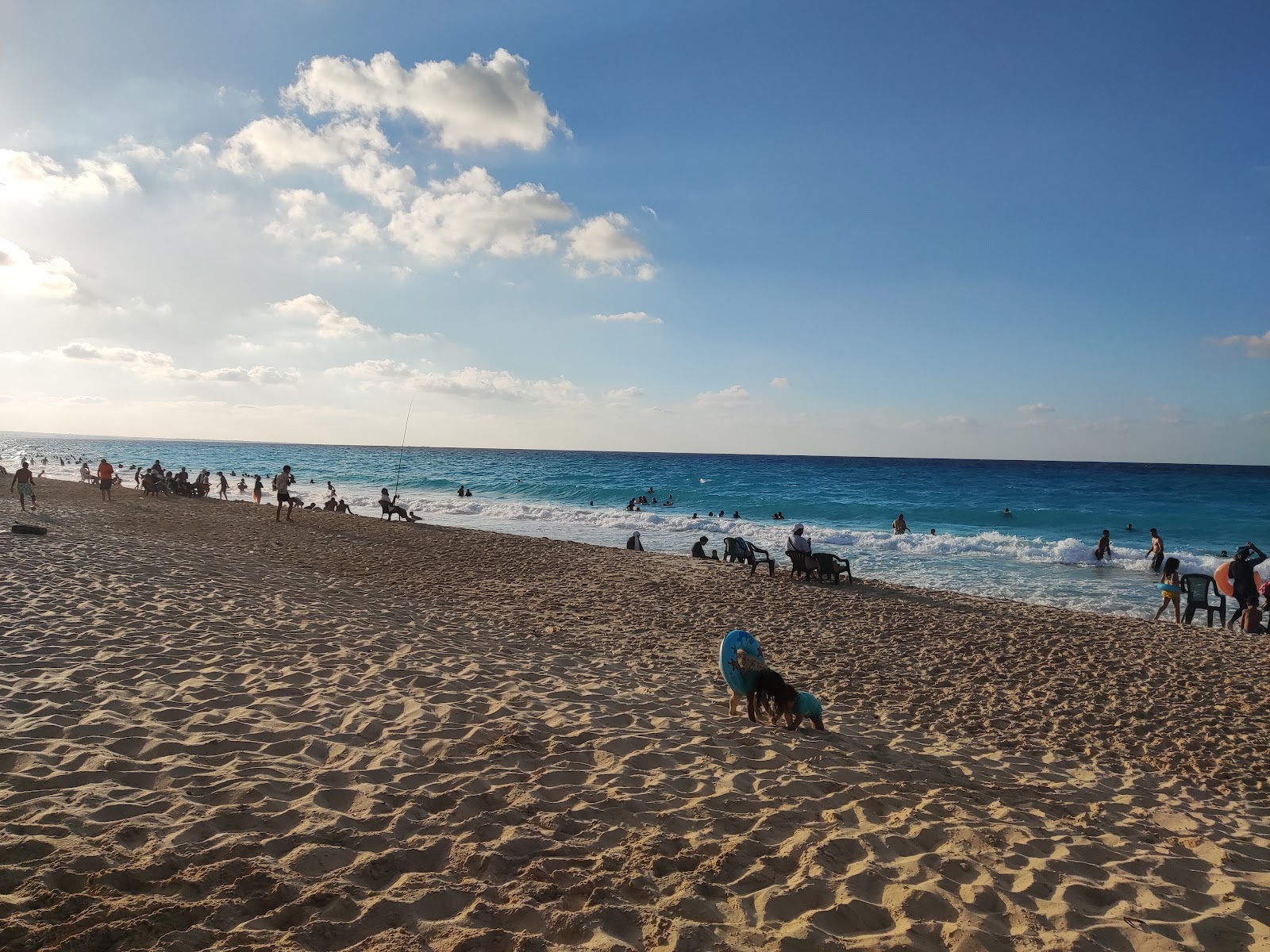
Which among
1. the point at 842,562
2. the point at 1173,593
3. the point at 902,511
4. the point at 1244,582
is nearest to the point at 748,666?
the point at 842,562

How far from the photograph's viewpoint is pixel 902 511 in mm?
45250

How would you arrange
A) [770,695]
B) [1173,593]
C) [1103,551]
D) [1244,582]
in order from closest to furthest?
[770,695] < [1244,582] < [1173,593] < [1103,551]

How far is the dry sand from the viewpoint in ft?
10.4

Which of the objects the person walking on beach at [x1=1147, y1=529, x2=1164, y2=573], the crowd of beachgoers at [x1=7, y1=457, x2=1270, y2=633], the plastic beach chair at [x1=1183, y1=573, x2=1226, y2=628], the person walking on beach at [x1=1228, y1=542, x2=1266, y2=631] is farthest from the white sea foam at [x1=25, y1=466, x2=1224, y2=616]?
the person walking on beach at [x1=1228, y1=542, x2=1266, y2=631]

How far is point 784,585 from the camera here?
579 inches

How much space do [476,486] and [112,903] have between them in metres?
52.0

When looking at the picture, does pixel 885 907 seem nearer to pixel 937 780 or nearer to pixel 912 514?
pixel 937 780

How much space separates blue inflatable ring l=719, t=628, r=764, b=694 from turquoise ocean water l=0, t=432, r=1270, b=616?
12235mm

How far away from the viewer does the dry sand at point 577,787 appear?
318cm

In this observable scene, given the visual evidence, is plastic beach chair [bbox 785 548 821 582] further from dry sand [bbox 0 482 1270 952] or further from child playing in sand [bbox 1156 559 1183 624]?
child playing in sand [bbox 1156 559 1183 624]

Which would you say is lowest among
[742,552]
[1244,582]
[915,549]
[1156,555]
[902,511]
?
[915,549]

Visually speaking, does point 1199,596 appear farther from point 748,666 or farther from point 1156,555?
point 748,666

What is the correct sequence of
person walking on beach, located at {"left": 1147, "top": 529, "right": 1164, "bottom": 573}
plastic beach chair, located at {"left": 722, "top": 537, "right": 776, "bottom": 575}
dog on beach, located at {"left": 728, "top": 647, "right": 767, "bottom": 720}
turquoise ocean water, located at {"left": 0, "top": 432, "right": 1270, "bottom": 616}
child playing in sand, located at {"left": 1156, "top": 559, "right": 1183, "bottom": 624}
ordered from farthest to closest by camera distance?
1. person walking on beach, located at {"left": 1147, "top": 529, "right": 1164, "bottom": 573}
2. turquoise ocean water, located at {"left": 0, "top": 432, "right": 1270, "bottom": 616}
3. plastic beach chair, located at {"left": 722, "top": 537, "right": 776, "bottom": 575}
4. child playing in sand, located at {"left": 1156, "top": 559, "right": 1183, "bottom": 624}
5. dog on beach, located at {"left": 728, "top": 647, "right": 767, "bottom": 720}

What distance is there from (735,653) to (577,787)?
226 cm
